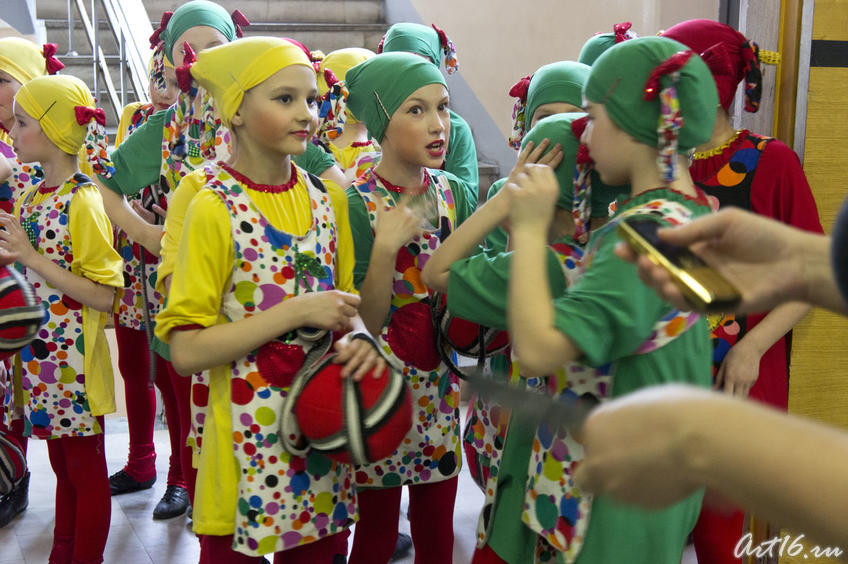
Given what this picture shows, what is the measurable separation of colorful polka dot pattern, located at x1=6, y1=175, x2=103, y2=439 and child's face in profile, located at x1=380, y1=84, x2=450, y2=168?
3.76 feet

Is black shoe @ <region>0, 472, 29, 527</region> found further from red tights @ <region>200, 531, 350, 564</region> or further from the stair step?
the stair step

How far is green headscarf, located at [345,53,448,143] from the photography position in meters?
2.29

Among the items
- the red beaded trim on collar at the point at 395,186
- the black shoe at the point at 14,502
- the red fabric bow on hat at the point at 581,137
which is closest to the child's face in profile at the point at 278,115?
the red beaded trim on collar at the point at 395,186

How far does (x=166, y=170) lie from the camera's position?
292 cm

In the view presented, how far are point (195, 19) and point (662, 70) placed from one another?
191 cm

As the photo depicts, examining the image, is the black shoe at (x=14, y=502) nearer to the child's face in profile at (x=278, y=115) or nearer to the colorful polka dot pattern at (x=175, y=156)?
the colorful polka dot pattern at (x=175, y=156)

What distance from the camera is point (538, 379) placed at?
193cm

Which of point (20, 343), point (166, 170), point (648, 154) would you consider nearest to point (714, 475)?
point (648, 154)

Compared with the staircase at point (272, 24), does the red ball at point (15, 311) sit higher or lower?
higher

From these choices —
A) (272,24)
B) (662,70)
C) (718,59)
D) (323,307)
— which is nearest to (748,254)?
(662,70)

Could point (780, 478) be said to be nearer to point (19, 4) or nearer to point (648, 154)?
point (648, 154)

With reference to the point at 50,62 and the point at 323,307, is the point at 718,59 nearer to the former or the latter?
the point at 323,307

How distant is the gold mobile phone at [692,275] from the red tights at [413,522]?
143 centimetres

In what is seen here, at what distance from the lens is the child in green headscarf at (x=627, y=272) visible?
146 cm
